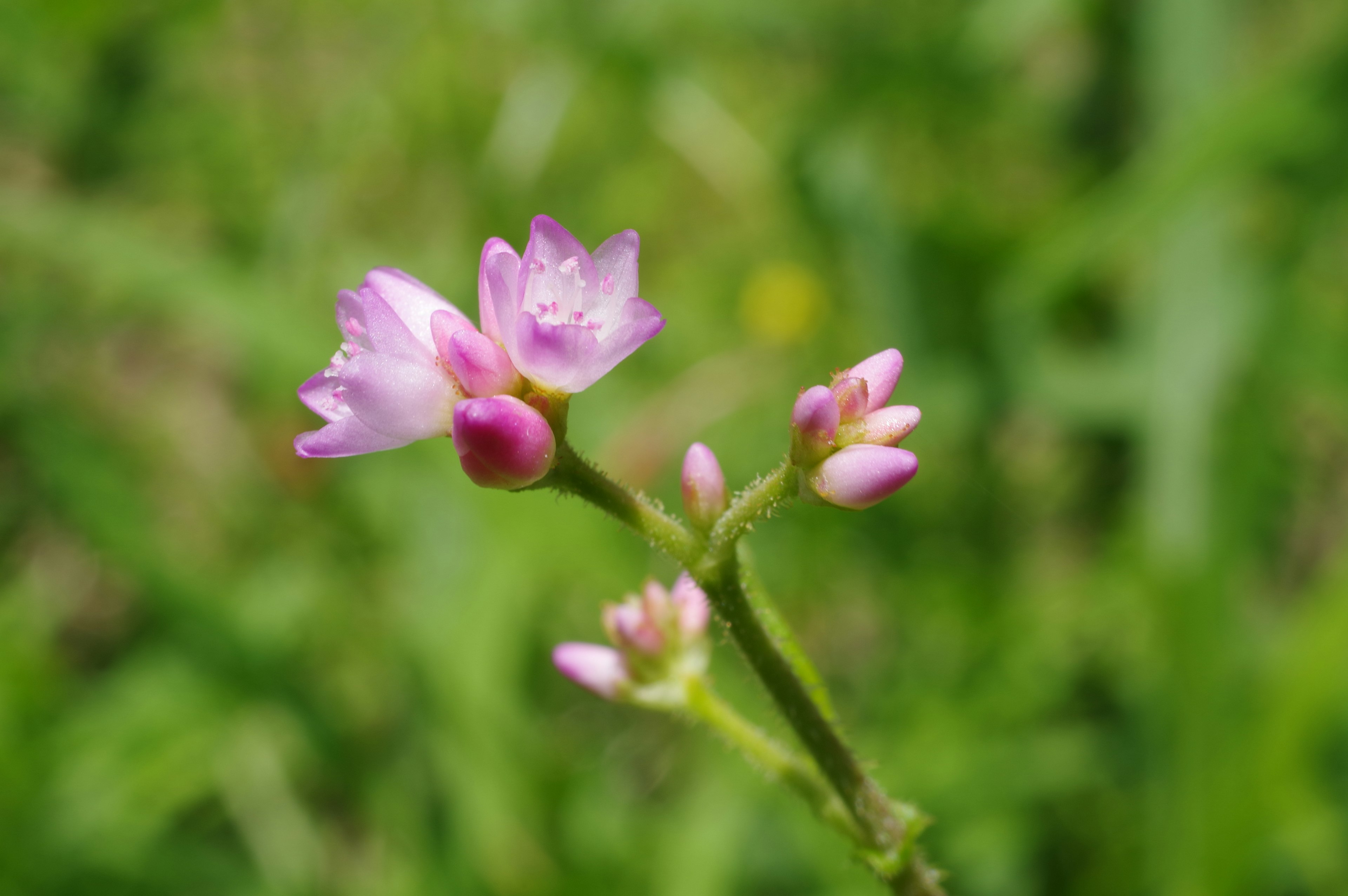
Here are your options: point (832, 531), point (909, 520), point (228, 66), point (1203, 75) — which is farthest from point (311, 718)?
point (228, 66)

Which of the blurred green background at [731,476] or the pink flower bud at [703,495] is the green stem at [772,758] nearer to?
the pink flower bud at [703,495]

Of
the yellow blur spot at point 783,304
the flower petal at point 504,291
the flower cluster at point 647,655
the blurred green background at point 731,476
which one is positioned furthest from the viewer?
the yellow blur spot at point 783,304

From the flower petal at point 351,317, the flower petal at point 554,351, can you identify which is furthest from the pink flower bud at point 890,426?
the flower petal at point 351,317

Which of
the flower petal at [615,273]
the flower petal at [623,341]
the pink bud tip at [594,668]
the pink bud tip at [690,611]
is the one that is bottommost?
the pink bud tip at [594,668]

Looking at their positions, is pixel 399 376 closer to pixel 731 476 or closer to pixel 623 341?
pixel 623 341

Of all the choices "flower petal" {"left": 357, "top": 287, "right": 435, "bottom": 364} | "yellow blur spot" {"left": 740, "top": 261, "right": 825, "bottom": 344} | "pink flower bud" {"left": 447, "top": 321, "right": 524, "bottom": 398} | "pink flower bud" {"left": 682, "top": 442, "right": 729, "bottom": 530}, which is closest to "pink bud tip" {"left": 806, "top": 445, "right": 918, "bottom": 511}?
"pink flower bud" {"left": 682, "top": 442, "right": 729, "bottom": 530}

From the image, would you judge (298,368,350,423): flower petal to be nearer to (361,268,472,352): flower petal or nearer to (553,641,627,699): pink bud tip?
(361,268,472,352): flower petal
